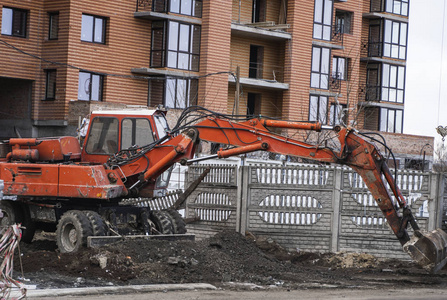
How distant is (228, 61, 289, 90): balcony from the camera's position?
4762cm

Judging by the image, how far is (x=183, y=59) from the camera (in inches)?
1734

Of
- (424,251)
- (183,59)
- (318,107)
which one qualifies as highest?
(183,59)

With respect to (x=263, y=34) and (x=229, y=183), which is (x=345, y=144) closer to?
(x=229, y=183)

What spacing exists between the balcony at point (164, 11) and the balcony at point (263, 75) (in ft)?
15.8

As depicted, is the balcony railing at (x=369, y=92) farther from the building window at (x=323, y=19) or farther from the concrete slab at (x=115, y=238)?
the concrete slab at (x=115, y=238)

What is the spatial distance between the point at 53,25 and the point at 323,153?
94.9ft

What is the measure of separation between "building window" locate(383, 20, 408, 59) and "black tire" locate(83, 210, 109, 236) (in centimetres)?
4415

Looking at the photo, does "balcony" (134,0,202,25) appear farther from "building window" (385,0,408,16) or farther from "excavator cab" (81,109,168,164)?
"excavator cab" (81,109,168,164)

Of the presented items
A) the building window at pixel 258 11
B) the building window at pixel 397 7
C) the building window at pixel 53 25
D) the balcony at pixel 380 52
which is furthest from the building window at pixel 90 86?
the building window at pixel 397 7

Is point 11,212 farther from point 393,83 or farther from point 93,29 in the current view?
point 393,83

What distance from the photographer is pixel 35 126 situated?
41.5 metres

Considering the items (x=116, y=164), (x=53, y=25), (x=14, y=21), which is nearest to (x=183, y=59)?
(x=53, y=25)

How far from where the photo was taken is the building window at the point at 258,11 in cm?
4969

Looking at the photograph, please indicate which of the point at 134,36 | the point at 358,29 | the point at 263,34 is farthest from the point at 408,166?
the point at 134,36
